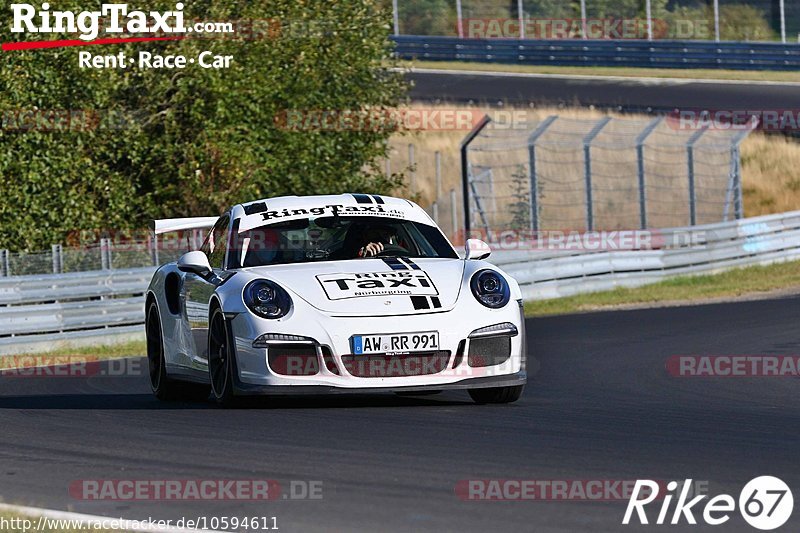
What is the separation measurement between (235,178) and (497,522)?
57.9 ft

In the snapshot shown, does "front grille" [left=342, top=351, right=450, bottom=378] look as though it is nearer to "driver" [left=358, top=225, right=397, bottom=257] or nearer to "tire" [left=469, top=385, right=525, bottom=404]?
"tire" [left=469, top=385, right=525, bottom=404]

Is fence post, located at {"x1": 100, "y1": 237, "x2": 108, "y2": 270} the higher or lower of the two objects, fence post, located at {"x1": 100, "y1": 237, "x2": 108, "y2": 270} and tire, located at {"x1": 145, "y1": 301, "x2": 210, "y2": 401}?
the higher

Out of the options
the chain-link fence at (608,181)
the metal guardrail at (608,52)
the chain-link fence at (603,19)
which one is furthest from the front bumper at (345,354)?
the metal guardrail at (608,52)

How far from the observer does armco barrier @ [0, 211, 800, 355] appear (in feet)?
57.6

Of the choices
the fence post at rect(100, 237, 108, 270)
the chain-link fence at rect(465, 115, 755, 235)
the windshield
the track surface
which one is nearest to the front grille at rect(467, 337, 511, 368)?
the windshield

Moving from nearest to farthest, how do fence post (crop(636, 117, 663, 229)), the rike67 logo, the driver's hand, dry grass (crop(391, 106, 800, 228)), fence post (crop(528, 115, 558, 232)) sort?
the rike67 logo
the driver's hand
fence post (crop(528, 115, 558, 232))
fence post (crop(636, 117, 663, 229))
dry grass (crop(391, 106, 800, 228))

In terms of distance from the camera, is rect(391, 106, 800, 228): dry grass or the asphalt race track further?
rect(391, 106, 800, 228): dry grass

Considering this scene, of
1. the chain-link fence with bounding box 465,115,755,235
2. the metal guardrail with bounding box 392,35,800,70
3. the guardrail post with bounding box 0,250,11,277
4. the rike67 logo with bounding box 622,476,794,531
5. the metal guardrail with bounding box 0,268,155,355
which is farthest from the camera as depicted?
the metal guardrail with bounding box 392,35,800,70

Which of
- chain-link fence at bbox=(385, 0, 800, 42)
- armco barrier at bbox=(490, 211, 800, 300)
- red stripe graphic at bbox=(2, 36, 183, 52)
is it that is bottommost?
armco barrier at bbox=(490, 211, 800, 300)

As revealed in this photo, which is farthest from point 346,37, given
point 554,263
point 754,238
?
point 754,238

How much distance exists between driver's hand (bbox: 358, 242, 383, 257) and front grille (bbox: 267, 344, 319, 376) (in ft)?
4.11

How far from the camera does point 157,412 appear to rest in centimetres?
966

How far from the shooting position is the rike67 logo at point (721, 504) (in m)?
5.32

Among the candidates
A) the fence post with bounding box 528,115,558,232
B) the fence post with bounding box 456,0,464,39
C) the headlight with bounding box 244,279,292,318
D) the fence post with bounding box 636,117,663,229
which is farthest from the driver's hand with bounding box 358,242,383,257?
the fence post with bounding box 456,0,464,39
